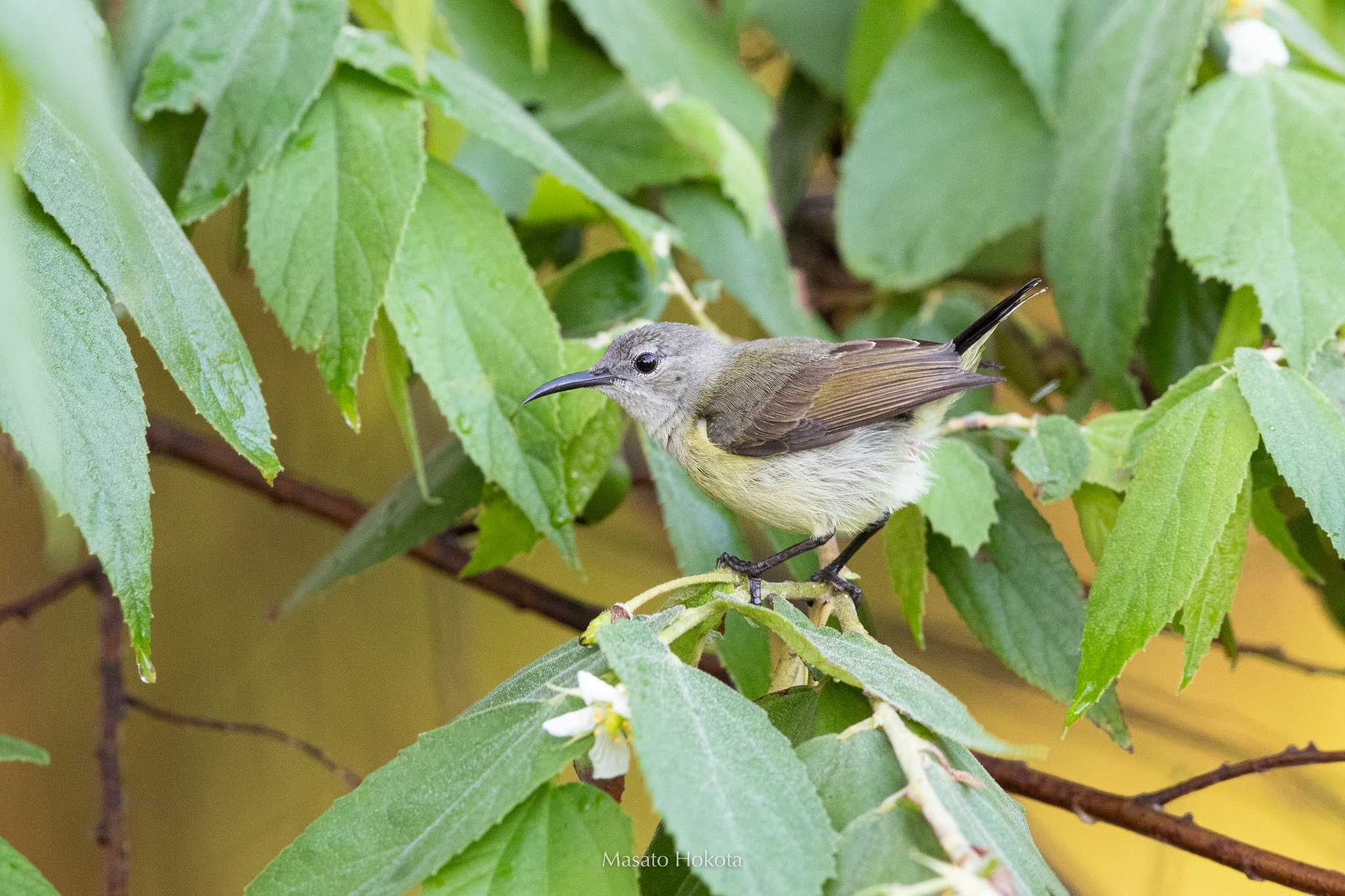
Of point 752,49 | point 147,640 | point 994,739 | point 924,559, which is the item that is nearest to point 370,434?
point 752,49

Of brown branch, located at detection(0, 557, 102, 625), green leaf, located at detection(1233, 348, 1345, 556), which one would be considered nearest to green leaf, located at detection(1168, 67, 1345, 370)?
green leaf, located at detection(1233, 348, 1345, 556)

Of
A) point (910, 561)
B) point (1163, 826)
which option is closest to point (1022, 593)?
point (910, 561)

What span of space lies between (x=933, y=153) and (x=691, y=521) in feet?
3.47

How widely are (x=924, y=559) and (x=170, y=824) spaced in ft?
7.47

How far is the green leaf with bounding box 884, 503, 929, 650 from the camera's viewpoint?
175 centimetres

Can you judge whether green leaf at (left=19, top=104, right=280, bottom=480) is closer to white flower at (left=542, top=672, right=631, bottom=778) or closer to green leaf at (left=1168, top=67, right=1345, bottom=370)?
white flower at (left=542, top=672, right=631, bottom=778)

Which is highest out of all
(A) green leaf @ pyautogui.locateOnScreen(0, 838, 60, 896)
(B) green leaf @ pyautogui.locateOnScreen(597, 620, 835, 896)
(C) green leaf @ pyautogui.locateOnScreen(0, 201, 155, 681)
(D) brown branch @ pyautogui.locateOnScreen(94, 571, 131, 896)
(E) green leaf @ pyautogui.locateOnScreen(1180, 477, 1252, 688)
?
(C) green leaf @ pyautogui.locateOnScreen(0, 201, 155, 681)

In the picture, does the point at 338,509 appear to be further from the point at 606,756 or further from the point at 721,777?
the point at 721,777

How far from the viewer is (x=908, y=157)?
253 centimetres

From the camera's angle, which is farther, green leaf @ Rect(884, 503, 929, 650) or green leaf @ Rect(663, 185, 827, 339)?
green leaf @ Rect(663, 185, 827, 339)

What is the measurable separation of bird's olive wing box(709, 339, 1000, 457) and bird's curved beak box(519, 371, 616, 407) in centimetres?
21

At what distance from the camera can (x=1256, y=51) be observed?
6.33 ft

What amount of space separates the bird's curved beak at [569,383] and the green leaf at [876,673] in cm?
64

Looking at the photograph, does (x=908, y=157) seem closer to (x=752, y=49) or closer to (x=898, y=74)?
(x=898, y=74)
